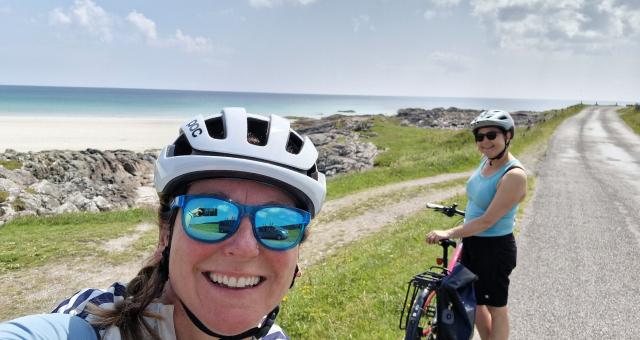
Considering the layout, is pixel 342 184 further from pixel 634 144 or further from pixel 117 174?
pixel 634 144

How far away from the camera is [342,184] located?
20.8 meters

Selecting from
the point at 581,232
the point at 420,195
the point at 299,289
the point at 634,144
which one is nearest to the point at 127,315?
the point at 299,289

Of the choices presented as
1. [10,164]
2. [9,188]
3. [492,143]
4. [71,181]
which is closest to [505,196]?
[492,143]

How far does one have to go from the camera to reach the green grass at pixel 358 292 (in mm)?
5961

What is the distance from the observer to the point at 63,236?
1206 centimetres

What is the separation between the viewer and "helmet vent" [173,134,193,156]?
2.33m

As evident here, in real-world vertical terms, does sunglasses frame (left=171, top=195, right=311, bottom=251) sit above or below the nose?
above

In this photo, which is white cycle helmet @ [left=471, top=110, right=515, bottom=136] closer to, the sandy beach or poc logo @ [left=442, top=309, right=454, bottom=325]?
poc logo @ [left=442, top=309, right=454, bottom=325]

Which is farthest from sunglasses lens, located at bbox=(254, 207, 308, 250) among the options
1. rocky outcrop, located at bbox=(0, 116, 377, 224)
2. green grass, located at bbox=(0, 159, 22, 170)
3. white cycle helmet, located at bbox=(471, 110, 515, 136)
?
green grass, located at bbox=(0, 159, 22, 170)

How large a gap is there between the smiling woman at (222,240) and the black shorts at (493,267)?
2.83 metres

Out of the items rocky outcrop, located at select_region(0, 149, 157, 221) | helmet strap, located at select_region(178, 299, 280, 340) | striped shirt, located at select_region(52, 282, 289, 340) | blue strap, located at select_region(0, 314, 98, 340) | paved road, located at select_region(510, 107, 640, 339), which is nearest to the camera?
blue strap, located at select_region(0, 314, 98, 340)

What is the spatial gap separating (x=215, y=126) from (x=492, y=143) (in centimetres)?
313

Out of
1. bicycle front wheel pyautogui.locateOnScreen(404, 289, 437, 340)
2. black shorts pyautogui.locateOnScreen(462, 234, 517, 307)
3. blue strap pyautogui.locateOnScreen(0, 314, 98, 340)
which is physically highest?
blue strap pyautogui.locateOnScreen(0, 314, 98, 340)

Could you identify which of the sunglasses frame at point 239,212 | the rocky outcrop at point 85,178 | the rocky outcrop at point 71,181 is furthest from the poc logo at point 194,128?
the rocky outcrop at point 71,181
